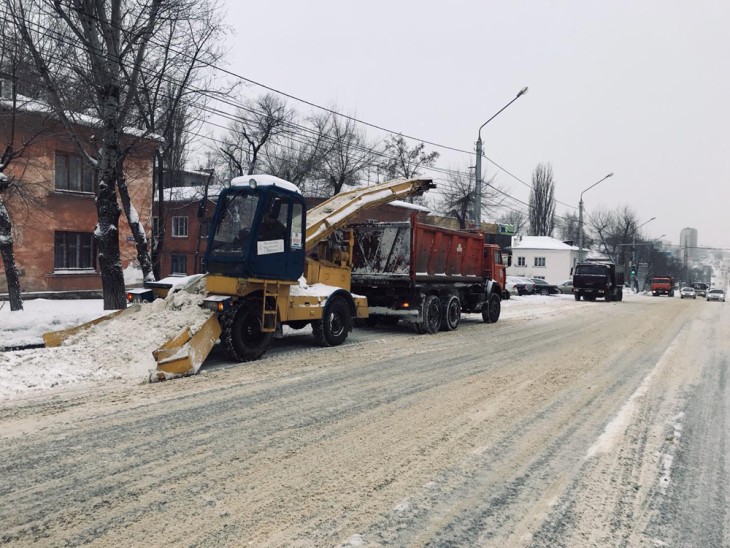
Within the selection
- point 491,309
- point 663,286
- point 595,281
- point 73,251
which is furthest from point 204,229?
point 663,286

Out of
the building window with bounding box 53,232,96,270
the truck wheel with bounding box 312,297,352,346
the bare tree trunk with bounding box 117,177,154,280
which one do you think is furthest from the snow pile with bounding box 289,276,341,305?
the building window with bounding box 53,232,96,270

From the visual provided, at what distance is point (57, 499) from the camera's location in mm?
3646

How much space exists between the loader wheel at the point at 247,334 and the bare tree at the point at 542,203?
251ft

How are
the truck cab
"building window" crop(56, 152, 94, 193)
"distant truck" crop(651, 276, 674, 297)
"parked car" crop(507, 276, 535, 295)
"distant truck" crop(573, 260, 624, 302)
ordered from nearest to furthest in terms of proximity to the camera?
1. the truck cab
2. "building window" crop(56, 152, 94, 193)
3. "distant truck" crop(573, 260, 624, 302)
4. "parked car" crop(507, 276, 535, 295)
5. "distant truck" crop(651, 276, 674, 297)

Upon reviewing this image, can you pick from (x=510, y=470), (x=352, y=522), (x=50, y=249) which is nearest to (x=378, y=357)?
(x=510, y=470)

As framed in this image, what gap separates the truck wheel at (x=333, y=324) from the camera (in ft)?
34.4

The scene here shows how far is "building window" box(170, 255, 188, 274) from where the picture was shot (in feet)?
131

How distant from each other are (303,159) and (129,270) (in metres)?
15.9

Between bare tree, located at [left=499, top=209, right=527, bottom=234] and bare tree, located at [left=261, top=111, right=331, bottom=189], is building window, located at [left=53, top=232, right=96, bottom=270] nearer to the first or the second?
bare tree, located at [left=261, top=111, right=331, bottom=189]

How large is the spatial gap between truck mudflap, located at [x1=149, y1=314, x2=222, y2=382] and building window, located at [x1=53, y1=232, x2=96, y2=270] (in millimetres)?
16139

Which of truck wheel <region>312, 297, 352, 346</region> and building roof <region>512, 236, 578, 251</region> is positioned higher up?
building roof <region>512, 236, 578, 251</region>

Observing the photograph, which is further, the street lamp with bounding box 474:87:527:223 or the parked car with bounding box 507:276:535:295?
the parked car with bounding box 507:276:535:295

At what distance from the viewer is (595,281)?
35.0 m

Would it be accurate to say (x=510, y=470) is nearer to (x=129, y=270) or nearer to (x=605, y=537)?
(x=605, y=537)
